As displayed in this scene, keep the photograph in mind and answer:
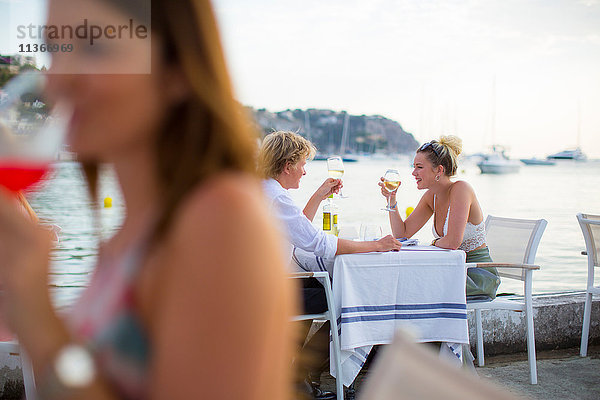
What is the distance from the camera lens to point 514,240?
154 inches

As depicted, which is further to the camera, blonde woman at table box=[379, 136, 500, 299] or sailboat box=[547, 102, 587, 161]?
sailboat box=[547, 102, 587, 161]

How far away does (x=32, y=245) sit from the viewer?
0.55m

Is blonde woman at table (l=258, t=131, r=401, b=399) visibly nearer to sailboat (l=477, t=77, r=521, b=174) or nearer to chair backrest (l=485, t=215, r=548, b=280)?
chair backrest (l=485, t=215, r=548, b=280)

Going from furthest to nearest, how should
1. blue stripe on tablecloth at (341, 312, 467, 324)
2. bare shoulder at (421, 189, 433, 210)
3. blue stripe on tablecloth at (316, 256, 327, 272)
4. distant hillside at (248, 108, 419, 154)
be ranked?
distant hillside at (248, 108, 419, 154) → bare shoulder at (421, 189, 433, 210) → blue stripe on tablecloth at (316, 256, 327, 272) → blue stripe on tablecloth at (341, 312, 467, 324)

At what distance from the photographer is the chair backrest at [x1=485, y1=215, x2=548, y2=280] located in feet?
12.2

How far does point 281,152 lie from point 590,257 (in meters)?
2.29

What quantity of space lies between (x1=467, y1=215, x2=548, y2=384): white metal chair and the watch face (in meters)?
3.03

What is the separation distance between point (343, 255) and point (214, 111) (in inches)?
102

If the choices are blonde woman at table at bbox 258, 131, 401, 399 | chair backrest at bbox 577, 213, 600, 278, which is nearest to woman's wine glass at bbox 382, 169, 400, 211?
blonde woman at table at bbox 258, 131, 401, 399

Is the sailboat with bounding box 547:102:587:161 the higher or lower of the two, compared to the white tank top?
higher

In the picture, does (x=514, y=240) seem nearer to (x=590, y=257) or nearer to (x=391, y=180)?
(x=590, y=257)

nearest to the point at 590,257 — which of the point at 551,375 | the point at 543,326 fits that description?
the point at 543,326

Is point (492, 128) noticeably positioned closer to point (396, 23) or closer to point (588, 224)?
point (396, 23)

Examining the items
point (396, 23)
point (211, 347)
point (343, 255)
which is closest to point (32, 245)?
point (211, 347)
